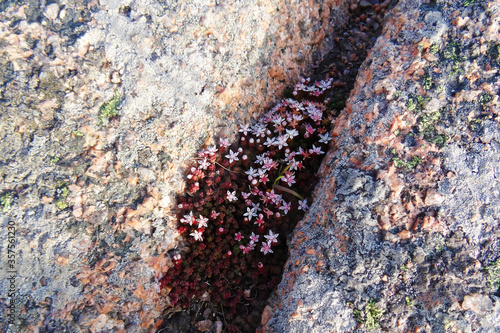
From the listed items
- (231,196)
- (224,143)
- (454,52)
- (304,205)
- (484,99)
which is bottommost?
(231,196)

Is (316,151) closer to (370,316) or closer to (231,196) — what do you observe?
(231,196)

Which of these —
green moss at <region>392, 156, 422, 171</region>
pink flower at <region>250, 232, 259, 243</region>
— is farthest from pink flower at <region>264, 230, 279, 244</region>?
green moss at <region>392, 156, 422, 171</region>

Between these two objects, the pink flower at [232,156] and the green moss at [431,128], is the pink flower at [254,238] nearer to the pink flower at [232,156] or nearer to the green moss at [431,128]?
the pink flower at [232,156]

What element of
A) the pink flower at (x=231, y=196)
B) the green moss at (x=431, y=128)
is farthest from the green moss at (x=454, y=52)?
the pink flower at (x=231, y=196)

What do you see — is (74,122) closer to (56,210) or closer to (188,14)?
(56,210)

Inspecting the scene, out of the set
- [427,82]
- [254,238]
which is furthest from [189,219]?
[427,82]

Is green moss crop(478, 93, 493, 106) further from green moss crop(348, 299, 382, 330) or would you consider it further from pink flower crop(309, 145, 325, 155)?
green moss crop(348, 299, 382, 330)
